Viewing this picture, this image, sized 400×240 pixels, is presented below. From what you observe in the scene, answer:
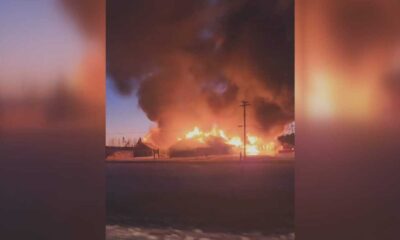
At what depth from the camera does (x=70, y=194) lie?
156 inches

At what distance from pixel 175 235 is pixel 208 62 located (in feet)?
13.2

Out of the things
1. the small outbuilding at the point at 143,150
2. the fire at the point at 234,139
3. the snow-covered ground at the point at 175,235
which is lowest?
the snow-covered ground at the point at 175,235

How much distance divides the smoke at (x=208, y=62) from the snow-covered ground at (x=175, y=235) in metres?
2.57

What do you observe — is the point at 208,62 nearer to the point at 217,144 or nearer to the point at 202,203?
the point at 217,144

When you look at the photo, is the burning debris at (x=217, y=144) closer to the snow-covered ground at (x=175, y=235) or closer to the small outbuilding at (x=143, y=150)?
the small outbuilding at (x=143, y=150)

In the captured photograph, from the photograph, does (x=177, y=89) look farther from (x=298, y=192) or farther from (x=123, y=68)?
(x=298, y=192)

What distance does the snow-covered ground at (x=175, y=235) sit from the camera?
6.48 m

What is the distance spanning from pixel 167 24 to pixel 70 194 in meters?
5.62

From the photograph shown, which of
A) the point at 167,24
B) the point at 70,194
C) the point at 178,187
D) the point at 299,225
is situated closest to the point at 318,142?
the point at 299,225

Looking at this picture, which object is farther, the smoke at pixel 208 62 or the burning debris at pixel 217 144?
the burning debris at pixel 217 144

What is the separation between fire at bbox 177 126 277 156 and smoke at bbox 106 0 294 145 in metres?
0.19

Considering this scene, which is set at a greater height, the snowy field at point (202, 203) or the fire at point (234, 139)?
the fire at point (234, 139)

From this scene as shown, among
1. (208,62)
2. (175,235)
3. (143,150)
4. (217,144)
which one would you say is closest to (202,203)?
(217,144)

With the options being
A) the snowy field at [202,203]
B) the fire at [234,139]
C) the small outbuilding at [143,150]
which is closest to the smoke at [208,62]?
the fire at [234,139]
